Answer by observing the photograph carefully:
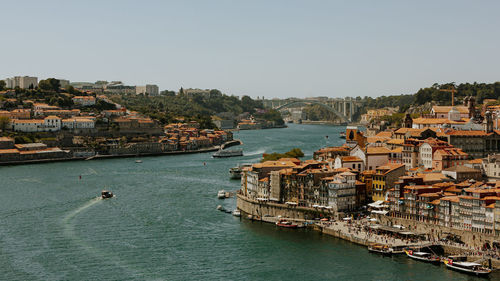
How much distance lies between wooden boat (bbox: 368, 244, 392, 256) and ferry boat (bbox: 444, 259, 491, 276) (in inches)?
90.7

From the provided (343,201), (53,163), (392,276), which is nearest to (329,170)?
(343,201)

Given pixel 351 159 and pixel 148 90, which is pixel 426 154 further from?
pixel 148 90

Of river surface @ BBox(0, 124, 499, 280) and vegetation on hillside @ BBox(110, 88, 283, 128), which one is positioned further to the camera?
vegetation on hillside @ BBox(110, 88, 283, 128)

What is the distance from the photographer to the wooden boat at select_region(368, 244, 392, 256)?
75.2 feet

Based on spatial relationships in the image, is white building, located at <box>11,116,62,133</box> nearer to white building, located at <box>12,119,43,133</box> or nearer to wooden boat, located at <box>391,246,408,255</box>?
white building, located at <box>12,119,43,133</box>

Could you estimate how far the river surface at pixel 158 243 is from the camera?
2161cm

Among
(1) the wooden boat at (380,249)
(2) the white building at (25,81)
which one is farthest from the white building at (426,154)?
(2) the white building at (25,81)

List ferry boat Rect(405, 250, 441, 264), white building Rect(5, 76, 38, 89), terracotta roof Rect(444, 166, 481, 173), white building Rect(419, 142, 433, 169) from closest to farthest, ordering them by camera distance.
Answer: ferry boat Rect(405, 250, 441, 264) < terracotta roof Rect(444, 166, 481, 173) < white building Rect(419, 142, 433, 169) < white building Rect(5, 76, 38, 89)

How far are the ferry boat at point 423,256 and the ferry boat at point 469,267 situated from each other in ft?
1.68

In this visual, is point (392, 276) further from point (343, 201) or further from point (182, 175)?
point (182, 175)

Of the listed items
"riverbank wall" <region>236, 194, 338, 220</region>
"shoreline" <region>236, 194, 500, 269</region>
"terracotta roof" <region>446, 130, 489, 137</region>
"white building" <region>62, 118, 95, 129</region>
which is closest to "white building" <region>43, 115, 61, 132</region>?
"white building" <region>62, 118, 95, 129</region>

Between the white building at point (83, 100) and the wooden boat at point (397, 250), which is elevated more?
the white building at point (83, 100)

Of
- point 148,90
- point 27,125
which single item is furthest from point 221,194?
point 148,90

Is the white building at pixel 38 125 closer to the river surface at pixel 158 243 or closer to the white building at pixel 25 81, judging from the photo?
the white building at pixel 25 81
